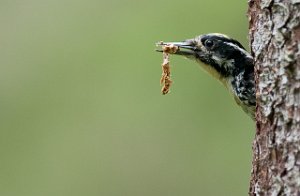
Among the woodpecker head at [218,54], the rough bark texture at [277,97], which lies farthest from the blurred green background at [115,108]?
the rough bark texture at [277,97]

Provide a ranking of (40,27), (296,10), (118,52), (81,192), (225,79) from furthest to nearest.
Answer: (40,27) → (118,52) → (81,192) → (225,79) → (296,10)

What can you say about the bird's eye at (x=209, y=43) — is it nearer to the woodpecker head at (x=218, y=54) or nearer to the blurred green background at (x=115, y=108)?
the woodpecker head at (x=218, y=54)

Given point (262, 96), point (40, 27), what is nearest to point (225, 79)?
point (262, 96)

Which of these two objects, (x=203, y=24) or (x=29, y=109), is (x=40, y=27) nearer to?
(x=29, y=109)

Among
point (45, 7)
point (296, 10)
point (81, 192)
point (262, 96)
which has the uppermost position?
point (45, 7)

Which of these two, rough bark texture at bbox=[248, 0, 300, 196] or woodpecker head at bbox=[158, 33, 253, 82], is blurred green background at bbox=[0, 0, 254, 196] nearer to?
woodpecker head at bbox=[158, 33, 253, 82]

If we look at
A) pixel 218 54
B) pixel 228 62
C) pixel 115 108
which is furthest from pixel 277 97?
pixel 115 108

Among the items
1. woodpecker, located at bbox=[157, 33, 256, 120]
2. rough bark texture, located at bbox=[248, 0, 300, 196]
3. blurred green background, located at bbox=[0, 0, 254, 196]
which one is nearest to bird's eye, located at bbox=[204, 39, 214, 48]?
woodpecker, located at bbox=[157, 33, 256, 120]

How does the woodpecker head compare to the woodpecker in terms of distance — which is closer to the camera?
the woodpecker
